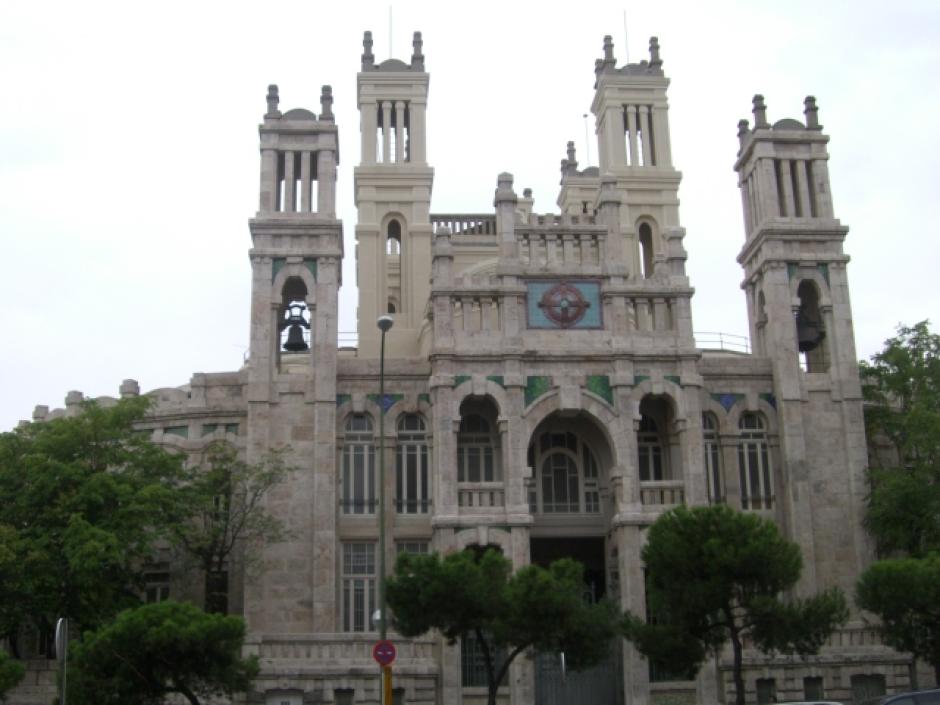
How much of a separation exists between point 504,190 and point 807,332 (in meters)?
12.2

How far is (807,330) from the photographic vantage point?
47.4 metres

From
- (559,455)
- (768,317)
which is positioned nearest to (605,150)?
(768,317)

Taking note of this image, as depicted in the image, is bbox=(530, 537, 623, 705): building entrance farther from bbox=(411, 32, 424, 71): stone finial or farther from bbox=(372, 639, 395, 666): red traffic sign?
bbox=(411, 32, 424, 71): stone finial

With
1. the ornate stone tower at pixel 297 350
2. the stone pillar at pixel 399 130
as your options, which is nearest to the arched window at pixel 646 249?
the stone pillar at pixel 399 130

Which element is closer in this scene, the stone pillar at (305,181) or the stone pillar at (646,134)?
the stone pillar at (305,181)

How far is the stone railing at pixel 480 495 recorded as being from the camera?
42.6m

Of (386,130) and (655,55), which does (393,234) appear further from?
(655,55)

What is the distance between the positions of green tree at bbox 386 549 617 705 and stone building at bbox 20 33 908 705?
688 cm

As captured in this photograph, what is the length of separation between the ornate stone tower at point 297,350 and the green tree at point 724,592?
A: 38.9 feet

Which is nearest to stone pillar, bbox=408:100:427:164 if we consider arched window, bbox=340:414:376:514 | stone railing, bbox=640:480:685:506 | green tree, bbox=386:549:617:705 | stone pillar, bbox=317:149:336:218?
stone pillar, bbox=317:149:336:218

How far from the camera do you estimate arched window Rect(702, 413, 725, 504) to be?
4572 cm

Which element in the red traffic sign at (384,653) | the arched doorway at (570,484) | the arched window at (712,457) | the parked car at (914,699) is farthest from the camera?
the arched window at (712,457)

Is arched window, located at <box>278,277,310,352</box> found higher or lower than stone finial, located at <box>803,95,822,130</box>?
lower

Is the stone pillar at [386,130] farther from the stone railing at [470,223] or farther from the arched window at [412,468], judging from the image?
the arched window at [412,468]
